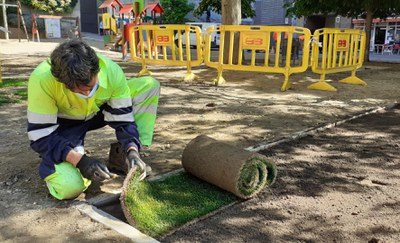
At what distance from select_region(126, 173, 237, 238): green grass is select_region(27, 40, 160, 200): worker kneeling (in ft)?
0.78

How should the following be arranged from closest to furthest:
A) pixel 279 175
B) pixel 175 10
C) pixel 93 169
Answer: pixel 93 169 < pixel 279 175 < pixel 175 10

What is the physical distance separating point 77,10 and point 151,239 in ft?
125

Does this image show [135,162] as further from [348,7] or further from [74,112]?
[348,7]

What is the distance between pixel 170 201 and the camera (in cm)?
268

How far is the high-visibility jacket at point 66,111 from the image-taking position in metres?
2.49

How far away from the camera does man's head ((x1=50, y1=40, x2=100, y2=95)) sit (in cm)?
215

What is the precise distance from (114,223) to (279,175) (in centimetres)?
145

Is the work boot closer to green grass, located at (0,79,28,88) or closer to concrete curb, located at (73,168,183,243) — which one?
concrete curb, located at (73,168,183,243)

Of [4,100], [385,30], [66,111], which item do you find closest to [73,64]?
[66,111]

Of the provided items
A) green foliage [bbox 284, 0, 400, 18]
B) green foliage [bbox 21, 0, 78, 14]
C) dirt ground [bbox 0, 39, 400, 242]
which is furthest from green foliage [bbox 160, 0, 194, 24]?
dirt ground [bbox 0, 39, 400, 242]

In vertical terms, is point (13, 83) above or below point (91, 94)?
below

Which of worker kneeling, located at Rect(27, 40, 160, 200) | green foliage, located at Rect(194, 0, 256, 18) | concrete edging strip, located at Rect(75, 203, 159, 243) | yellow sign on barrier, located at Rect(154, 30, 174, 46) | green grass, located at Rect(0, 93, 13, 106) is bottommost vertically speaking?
concrete edging strip, located at Rect(75, 203, 159, 243)

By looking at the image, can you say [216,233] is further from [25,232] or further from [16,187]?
[16,187]

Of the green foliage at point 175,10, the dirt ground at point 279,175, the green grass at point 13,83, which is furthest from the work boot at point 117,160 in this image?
the green foliage at point 175,10
